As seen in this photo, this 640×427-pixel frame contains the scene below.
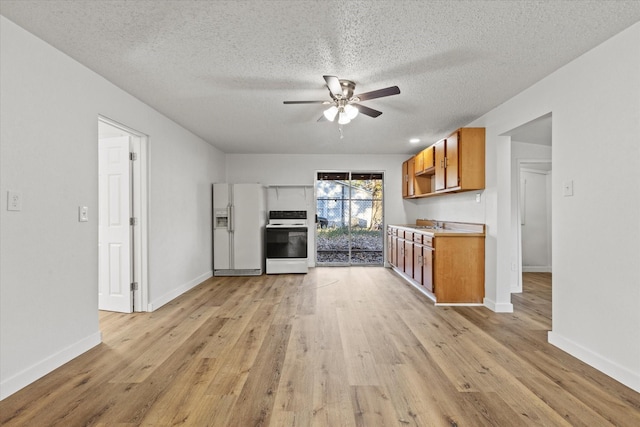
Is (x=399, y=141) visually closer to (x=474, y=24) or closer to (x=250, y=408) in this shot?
(x=474, y=24)

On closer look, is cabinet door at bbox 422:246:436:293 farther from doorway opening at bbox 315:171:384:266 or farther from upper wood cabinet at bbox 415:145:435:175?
doorway opening at bbox 315:171:384:266

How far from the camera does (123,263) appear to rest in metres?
3.55

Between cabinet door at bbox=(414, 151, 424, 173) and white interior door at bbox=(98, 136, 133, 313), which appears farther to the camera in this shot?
cabinet door at bbox=(414, 151, 424, 173)

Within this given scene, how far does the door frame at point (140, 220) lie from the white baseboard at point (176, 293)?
0.09 metres

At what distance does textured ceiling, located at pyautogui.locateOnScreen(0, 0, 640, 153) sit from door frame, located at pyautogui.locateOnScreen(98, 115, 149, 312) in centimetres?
54

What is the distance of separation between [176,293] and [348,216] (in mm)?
3594

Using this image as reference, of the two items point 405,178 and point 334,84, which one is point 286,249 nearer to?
point 405,178

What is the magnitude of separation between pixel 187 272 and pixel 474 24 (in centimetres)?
443

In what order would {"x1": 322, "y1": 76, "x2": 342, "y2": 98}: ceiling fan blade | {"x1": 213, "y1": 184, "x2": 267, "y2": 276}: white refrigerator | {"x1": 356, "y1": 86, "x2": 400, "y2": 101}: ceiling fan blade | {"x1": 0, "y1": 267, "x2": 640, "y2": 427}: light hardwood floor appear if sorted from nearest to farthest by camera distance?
{"x1": 0, "y1": 267, "x2": 640, "y2": 427}: light hardwood floor, {"x1": 322, "y1": 76, "x2": 342, "y2": 98}: ceiling fan blade, {"x1": 356, "y1": 86, "x2": 400, "y2": 101}: ceiling fan blade, {"x1": 213, "y1": 184, "x2": 267, "y2": 276}: white refrigerator

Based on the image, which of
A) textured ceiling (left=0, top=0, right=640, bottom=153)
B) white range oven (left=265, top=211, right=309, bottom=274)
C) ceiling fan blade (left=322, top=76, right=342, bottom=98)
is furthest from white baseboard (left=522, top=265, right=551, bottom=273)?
ceiling fan blade (left=322, top=76, right=342, bottom=98)

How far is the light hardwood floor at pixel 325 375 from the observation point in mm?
1736

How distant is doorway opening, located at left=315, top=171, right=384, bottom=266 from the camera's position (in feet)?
21.6

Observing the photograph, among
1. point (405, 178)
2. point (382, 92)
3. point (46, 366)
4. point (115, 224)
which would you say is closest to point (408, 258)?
point (405, 178)

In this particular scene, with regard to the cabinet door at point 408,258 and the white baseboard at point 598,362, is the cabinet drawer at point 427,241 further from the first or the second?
the white baseboard at point 598,362
